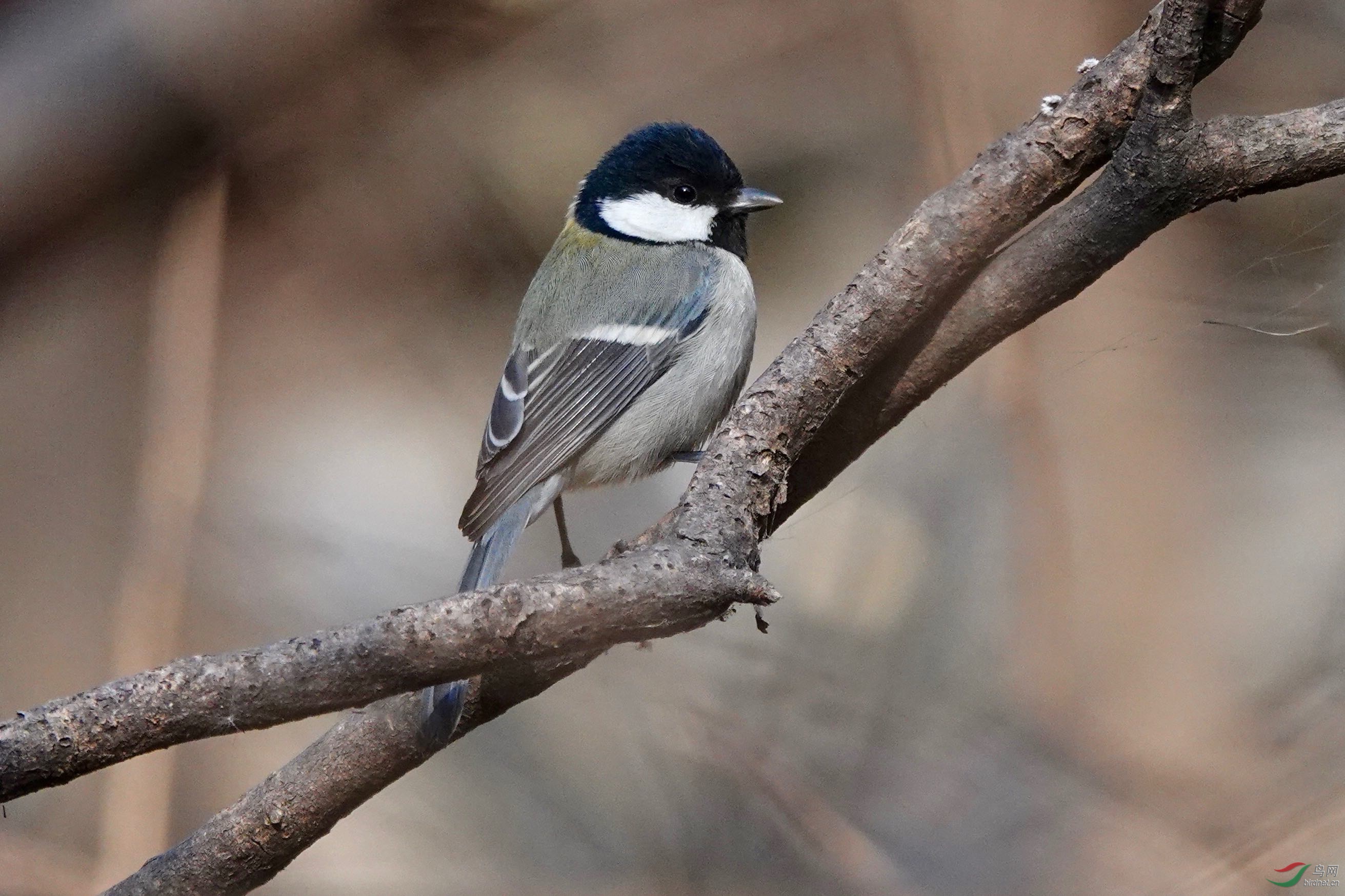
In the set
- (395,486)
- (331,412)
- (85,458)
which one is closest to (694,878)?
(395,486)

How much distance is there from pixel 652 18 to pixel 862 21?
34.1 inches

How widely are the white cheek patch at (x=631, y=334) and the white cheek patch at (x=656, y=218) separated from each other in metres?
0.39

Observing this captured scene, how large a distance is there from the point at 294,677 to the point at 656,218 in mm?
2100

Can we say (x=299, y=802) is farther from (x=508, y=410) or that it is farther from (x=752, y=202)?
(x=752, y=202)

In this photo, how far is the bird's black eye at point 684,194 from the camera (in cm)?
301

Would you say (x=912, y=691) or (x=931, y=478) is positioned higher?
(x=931, y=478)

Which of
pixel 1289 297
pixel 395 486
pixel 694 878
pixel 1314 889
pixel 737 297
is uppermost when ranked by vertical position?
pixel 395 486

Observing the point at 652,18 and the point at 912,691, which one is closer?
the point at 912,691

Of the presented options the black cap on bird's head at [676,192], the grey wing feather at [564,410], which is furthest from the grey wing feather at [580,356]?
the black cap on bird's head at [676,192]

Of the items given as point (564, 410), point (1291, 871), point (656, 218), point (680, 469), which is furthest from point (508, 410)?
point (1291, 871)

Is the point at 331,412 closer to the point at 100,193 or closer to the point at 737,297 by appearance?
the point at 100,193

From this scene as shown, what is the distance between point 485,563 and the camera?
2.19 metres

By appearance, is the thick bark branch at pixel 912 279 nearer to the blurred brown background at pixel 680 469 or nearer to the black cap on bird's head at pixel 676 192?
the black cap on bird's head at pixel 676 192

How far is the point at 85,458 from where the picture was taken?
420 centimetres
